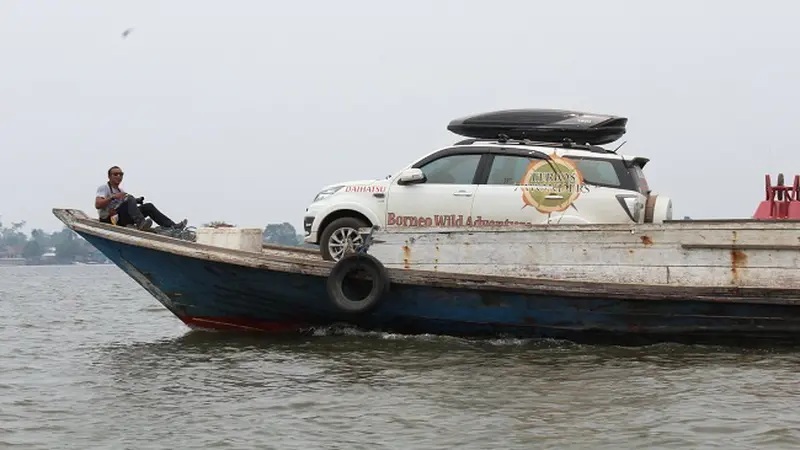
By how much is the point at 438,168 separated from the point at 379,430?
4.56 metres

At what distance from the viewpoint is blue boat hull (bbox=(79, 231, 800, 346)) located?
1122cm

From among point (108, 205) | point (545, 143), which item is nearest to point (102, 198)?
point (108, 205)

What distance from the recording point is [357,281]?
470 inches

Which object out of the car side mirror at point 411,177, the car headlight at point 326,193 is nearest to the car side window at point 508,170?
the car side mirror at point 411,177

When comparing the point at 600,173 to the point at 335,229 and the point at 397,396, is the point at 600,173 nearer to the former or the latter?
the point at 335,229

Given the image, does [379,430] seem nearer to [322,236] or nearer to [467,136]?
[322,236]

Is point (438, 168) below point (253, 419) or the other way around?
the other way around

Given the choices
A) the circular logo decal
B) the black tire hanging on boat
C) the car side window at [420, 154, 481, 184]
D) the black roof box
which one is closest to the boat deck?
the black tire hanging on boat

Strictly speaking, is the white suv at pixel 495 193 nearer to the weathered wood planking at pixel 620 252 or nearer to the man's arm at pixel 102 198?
the weathered wood planking at pixel 620 252

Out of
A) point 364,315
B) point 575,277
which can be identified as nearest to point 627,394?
point 575,277

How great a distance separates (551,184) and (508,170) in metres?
0.48

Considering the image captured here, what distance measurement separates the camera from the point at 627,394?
9.28 meters

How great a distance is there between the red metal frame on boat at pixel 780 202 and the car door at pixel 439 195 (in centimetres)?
336

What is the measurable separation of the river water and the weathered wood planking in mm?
748
